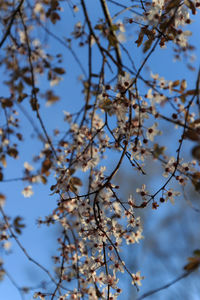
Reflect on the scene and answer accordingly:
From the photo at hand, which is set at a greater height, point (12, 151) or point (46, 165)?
point (12, 151)

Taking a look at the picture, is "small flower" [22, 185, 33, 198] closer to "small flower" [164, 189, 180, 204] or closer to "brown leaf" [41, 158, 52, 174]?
"brown leaf" [41, 158, 52, 174]

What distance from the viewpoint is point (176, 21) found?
1.62 meters

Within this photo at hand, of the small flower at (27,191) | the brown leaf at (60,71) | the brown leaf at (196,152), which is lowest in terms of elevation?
the brown leaf at (196,152)

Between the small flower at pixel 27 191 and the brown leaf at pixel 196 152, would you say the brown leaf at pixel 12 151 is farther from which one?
the brown leaf at pixel 196 152

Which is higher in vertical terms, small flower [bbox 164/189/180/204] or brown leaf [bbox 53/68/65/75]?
brown leaf [bbox 53/68/65/75]

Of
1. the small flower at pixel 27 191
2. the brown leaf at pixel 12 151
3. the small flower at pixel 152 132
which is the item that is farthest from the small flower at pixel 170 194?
the brown leaf at pixel 12 151

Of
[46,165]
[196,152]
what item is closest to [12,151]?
[46,165]

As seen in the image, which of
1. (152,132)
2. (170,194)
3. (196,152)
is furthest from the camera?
(170,194)

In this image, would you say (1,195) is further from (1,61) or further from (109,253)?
(109,253)

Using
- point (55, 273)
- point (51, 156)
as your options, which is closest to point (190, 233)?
point (55, 273)

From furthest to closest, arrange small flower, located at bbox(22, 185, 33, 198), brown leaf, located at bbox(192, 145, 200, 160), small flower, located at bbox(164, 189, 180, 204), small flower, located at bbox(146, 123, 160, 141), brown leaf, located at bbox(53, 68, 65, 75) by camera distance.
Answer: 1. small flower, located at bbox(164, 189, 180, 204)
2. small flower, located at bbox(22, 185, 33, 198)
3. small flower, located at bbox(146, 123, 160, 141)
4. brown leaf, located at bbox(53, 68, 65, 75)
5. brown leaf, located at bbox(192, 145, 200, 160)

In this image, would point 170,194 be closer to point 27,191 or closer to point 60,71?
point 27,191

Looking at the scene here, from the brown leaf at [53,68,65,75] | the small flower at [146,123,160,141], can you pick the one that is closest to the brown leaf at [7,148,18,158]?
the brown leaf at [53,68,65,75]

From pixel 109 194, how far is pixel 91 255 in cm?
41
